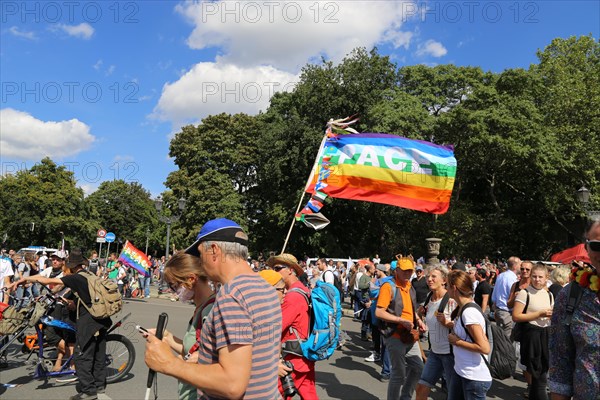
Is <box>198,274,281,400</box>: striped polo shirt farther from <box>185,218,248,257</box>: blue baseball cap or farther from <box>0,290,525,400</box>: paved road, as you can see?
<box>0,290,525,400</box>: paved road

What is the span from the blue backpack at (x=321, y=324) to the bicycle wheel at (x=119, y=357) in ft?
10.9

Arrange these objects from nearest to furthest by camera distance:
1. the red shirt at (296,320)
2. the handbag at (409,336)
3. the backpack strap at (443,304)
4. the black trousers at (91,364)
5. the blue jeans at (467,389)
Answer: the red shirt at (296,320)
the blue jeans at (467,389)
the backpack strap at (443,304)
the handbag at (409,336)
the black trousers at (91,364)

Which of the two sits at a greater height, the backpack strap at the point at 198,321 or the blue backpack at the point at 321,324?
the backpack strap at the point at 198,321

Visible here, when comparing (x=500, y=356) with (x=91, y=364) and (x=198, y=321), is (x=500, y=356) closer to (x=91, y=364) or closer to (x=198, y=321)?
(x=198, y=321)

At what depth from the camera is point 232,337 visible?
1.81 meters

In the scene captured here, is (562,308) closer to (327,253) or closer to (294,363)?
(294,363)

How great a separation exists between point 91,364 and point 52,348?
1.42 meters

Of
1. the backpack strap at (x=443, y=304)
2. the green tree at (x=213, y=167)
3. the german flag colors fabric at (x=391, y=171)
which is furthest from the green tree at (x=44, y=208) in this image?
the backpack strap at (x=443, y=304)

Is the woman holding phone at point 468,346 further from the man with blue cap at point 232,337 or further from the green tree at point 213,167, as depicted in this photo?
the green tree at point 213,167

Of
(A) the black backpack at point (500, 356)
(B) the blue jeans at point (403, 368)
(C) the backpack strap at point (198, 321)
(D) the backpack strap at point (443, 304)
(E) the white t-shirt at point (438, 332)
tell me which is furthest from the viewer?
(B) the blue jeans at point (403, 368)

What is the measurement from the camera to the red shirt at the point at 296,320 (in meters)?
3.87

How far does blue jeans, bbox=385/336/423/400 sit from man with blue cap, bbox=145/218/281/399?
329cm

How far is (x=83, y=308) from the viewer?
5586 mm

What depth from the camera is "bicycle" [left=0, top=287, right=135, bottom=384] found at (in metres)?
6.08
